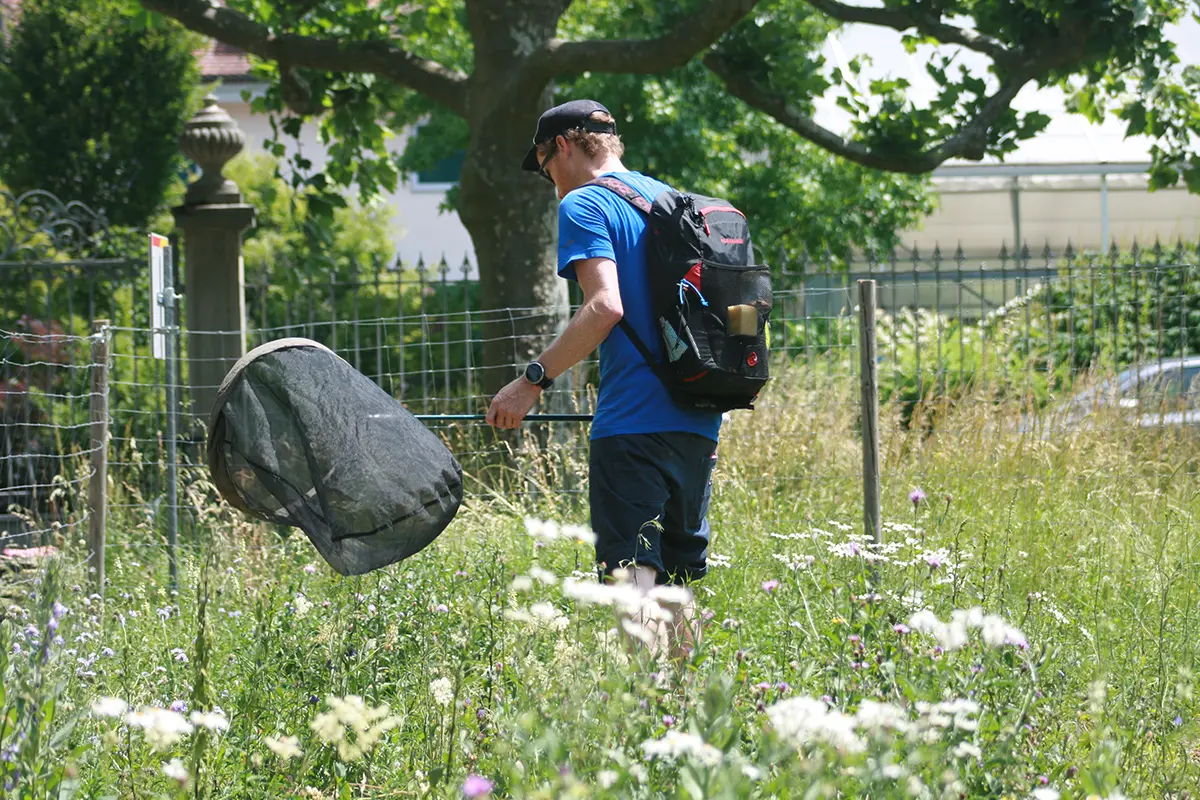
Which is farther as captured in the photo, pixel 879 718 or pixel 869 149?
pixel 869 149

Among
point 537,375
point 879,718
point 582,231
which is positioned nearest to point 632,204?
point 582,231

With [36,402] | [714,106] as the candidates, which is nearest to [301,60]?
[36,402]

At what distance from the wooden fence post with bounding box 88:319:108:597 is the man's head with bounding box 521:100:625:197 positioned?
261cm

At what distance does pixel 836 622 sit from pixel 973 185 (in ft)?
63.5

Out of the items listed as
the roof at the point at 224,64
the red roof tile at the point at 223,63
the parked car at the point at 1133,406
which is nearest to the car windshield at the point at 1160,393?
the parked car at the point at 1133,406

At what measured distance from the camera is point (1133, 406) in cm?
740

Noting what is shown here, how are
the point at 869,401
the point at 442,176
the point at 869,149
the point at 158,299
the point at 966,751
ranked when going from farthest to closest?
the point at 442,176
the point at 869,149
the point at 158,299
the point at 869,401
the point at 966,751

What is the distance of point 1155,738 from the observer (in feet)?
9.70

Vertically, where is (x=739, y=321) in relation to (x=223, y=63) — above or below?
below

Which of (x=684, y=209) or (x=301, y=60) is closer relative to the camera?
(x=684, y=209)

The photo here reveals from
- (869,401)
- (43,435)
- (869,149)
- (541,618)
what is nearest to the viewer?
(541,618)

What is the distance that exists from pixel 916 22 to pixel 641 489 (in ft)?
20.5

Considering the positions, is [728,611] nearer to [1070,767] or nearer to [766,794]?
[1070,767]

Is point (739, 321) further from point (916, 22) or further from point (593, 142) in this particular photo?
point (916, 22)
